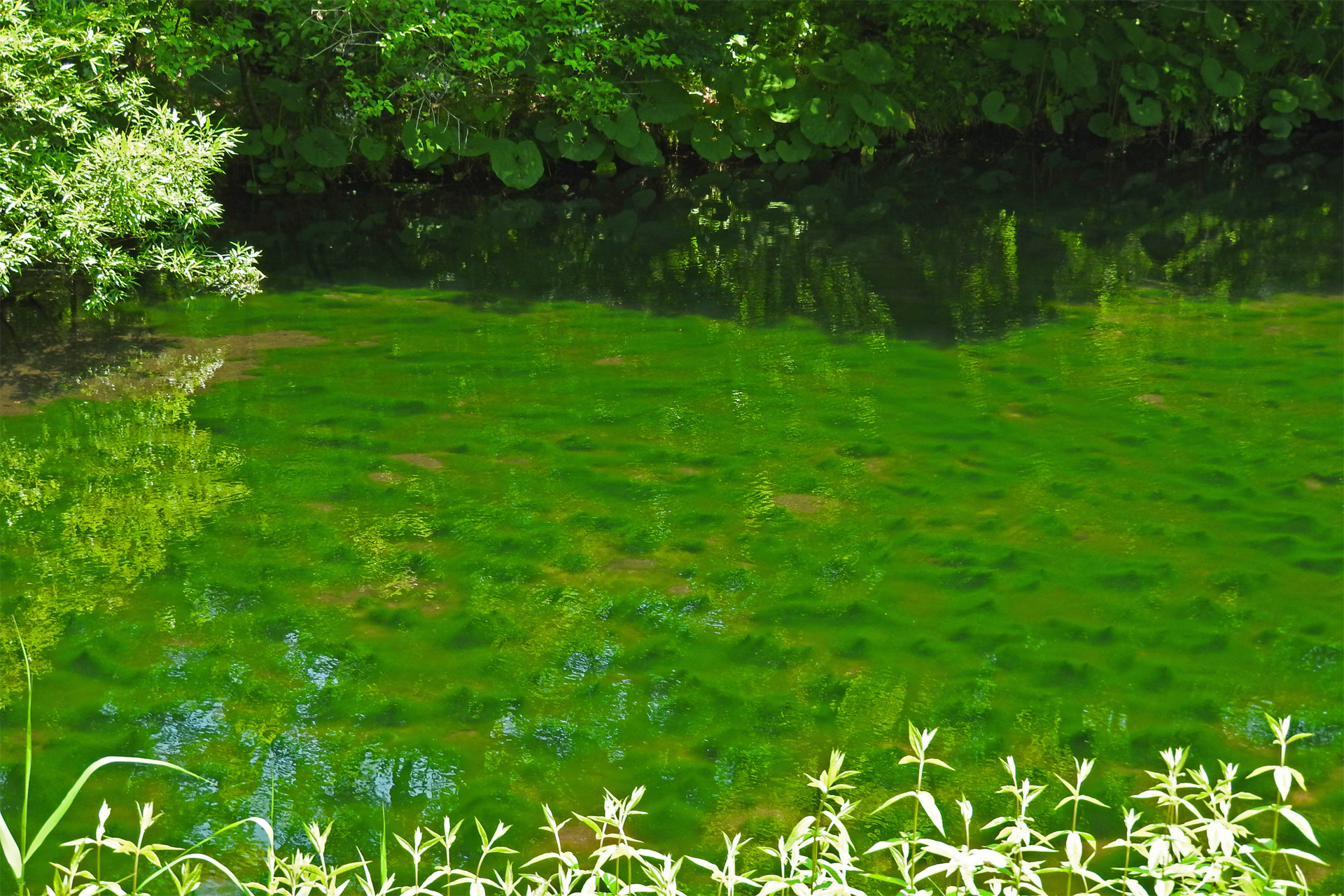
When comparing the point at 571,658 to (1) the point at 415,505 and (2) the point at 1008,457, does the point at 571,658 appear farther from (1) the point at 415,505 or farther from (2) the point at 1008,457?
(2) the point at 1008,457

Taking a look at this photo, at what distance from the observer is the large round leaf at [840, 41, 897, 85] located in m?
12.0

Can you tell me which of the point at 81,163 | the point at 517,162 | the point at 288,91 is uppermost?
the point at 288,91

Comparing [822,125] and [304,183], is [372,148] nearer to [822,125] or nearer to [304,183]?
[304,183]

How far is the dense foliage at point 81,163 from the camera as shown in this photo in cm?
615

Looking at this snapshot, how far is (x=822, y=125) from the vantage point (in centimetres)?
1205

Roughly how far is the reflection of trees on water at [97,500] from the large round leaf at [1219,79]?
11.1 metres

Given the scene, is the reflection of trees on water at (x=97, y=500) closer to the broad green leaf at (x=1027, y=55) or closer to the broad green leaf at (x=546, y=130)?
the broad green leaf at (x=546, y=130)

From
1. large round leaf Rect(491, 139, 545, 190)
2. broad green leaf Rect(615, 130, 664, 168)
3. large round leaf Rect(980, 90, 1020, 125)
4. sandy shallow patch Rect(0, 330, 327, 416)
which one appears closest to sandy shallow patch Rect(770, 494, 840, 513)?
sandy shallow patch Rect(0, 330, 327, 416)

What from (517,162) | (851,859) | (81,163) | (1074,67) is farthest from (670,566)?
(1074,67)

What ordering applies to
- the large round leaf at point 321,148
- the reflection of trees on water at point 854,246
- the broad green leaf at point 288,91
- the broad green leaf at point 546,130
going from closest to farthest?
1. the reflection of trees on water at point 854,246
2. the broad green leaf at point 288,91
3. the large round leaf at point 321,148
4. the broad green leaf at point 546,130

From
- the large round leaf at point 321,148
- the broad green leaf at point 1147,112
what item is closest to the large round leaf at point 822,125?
the broad green leaf at point 1147,112

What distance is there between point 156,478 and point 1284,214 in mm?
8987

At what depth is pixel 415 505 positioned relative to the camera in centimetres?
479

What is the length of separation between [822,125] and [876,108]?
0.60 metres
